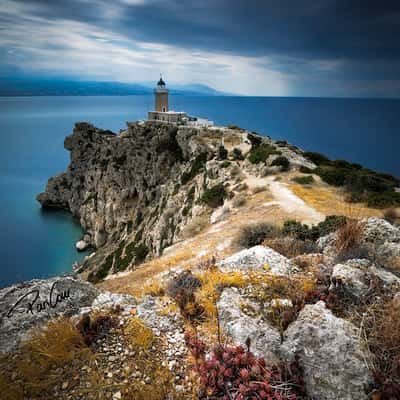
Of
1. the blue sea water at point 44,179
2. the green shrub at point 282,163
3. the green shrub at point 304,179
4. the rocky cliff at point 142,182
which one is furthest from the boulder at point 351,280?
the green shrub at point 282,163

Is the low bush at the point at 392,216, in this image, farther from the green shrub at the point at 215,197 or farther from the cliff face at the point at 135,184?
the cliff face at the point at 135,184

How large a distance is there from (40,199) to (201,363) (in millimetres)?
104555

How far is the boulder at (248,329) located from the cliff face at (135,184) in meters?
27.0

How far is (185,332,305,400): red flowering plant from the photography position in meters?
3.97

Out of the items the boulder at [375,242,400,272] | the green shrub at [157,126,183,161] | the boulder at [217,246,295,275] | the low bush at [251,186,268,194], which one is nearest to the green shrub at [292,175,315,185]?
the low bush at [251,186,268,194]

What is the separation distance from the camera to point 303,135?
159 m

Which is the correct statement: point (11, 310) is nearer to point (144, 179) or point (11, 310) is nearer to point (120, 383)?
point (120, 383)

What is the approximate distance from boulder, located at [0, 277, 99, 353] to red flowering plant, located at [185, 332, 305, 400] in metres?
3.19

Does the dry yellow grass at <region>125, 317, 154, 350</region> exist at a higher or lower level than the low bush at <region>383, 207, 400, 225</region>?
higher

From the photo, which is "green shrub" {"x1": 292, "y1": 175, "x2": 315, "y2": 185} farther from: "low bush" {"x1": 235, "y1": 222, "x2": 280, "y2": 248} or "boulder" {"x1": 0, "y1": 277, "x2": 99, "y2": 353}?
"boulder" {"x1": 0, "y1": 277, "x2": 99, "y2": 353}

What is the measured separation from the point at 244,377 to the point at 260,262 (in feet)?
13.6

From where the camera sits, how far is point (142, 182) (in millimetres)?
62875

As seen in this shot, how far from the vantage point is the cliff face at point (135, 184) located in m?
44.5

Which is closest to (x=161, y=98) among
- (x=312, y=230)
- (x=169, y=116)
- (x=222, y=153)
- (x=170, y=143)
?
(x=169, y=116)
